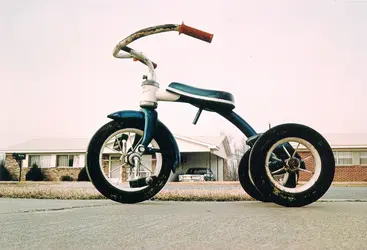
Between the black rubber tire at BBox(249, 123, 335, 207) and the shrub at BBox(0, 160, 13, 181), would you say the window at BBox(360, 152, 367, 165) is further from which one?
the black rubber tire at BBox(249, 123, 335, 207)

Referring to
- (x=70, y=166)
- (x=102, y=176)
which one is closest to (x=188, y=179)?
(x=70, y=166)

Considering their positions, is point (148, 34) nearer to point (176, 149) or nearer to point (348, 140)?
point (176, 149)

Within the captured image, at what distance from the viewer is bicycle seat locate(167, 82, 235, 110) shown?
283cm

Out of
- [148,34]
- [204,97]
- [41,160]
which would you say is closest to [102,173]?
[204,97]

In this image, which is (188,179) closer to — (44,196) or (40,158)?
(40,158)

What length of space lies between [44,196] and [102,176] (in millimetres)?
1783

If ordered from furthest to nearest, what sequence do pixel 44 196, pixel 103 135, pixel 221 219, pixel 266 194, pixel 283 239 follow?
pixel 44 196
pixel 103 135
pixel 266 194
pixel 221 219
pixel 283 239

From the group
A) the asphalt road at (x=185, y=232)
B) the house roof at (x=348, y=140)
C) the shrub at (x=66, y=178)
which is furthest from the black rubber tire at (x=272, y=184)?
the shrub at (x=66, y=178)

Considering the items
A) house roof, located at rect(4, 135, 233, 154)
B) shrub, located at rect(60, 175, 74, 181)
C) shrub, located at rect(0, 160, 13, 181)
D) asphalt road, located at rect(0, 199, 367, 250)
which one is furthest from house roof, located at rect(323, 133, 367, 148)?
asphalt road, located at rect(0, 199, 367, 250)

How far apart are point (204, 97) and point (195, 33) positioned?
50 cm

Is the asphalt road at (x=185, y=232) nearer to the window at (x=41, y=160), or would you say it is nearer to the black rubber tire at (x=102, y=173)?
the black rubber tire at (x=102, y=173)

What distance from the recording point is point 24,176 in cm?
2677

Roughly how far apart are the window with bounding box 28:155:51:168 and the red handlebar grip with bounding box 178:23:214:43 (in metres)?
26.7

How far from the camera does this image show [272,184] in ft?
8.14
